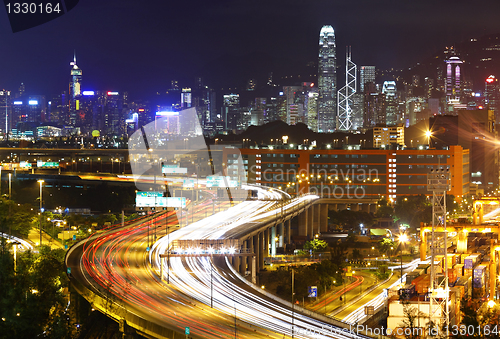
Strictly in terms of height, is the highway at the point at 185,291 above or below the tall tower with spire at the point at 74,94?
below

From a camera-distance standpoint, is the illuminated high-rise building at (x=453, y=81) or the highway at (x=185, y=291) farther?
the illuminated high-rise building at (x=453, y=81)

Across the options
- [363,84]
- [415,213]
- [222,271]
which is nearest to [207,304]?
[222,271]

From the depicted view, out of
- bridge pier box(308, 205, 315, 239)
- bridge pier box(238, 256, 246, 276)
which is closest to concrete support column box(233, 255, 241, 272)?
bridge pier box(238, 256, 246, 276)

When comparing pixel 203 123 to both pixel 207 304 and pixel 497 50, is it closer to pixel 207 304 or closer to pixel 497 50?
pixel 497 50

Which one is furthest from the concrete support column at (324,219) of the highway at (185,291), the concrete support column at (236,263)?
the concrete support column at (236,263)

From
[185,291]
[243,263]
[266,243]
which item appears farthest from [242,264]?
[266,243]

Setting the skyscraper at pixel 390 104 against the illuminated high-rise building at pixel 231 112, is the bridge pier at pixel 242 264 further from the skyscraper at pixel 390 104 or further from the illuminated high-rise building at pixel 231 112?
the illuminated high-rise building at pixel 231 112

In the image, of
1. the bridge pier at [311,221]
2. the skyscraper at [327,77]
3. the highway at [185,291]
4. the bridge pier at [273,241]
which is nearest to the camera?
the highway at [185,291]
